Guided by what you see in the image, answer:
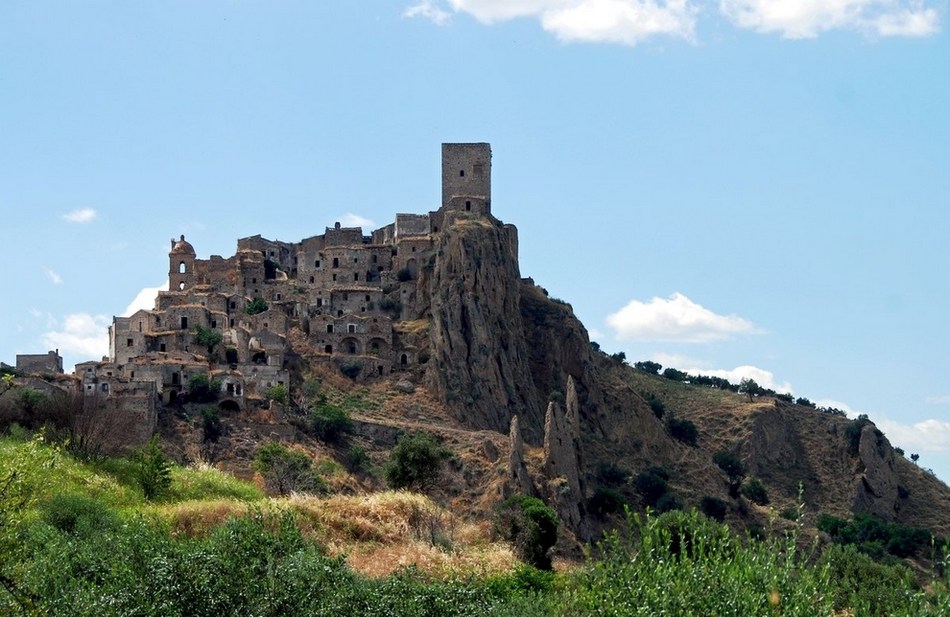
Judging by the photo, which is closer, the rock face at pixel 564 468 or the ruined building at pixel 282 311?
the rock face at pixel 564 468

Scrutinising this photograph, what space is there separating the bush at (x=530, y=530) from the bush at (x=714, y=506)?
3290cm

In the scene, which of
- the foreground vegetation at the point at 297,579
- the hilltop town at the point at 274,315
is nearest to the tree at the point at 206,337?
the hilltop town at the point at 274,315

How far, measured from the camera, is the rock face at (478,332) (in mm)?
93812

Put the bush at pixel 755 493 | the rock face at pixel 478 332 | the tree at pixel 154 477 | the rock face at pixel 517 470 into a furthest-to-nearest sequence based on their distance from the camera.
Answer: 1. the bush at pixel 755 493
2. the rock face at pixel 478 332
3. the rock face at pixel 517 470
4. the tree at pixel 154 477

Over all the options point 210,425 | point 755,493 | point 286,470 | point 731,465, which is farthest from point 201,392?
point 731,465

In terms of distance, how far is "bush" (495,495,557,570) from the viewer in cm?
5231

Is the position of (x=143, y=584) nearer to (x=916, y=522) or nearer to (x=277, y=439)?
(x=277, y=439)

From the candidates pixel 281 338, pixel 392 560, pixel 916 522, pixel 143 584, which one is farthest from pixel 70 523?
pixel 916 522

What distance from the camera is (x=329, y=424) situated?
3361 inches

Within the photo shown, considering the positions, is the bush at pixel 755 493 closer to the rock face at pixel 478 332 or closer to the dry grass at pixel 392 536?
the rock face at pixel 478 332

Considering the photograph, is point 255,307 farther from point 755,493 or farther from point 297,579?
point 297,579

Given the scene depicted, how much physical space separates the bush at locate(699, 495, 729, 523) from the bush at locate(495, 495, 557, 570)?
108 ft

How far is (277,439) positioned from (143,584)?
53143mm

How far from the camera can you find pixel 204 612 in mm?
29703
